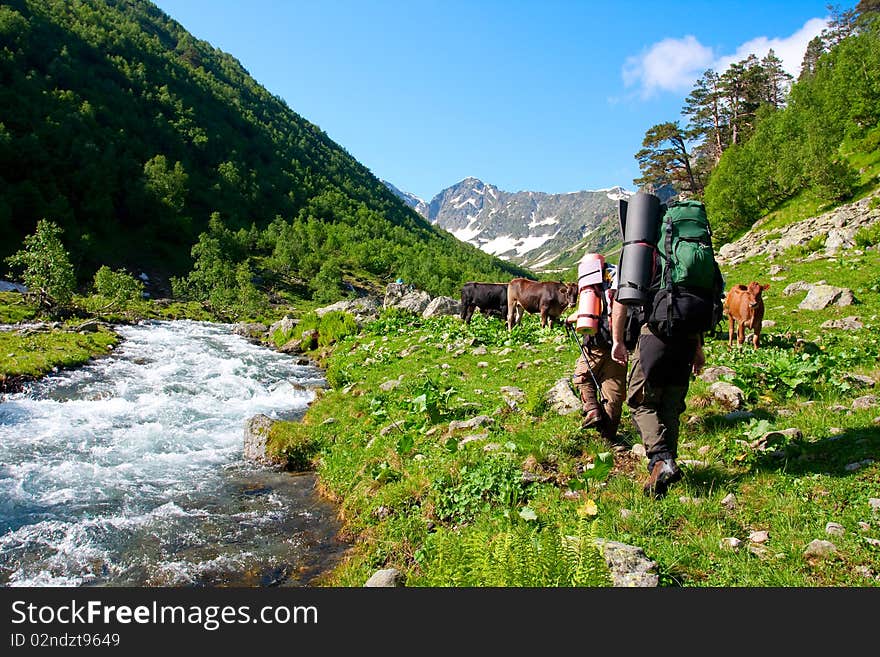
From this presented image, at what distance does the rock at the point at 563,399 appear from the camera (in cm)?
772

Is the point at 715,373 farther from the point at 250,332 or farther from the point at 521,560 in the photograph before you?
the point at 250,332

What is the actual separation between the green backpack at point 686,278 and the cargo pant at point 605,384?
4.90ft

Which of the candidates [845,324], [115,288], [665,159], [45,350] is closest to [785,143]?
[665,159]

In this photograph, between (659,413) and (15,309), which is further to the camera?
(15,309)

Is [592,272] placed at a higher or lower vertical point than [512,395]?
higher

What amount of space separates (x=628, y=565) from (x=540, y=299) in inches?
580

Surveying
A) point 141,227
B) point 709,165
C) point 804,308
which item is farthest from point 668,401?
point 141,227

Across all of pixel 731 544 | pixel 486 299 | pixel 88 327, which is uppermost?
pixel 486 299

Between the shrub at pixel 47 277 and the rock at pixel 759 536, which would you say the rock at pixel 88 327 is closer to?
the shrub at pixel 47 277

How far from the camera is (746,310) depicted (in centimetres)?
1128

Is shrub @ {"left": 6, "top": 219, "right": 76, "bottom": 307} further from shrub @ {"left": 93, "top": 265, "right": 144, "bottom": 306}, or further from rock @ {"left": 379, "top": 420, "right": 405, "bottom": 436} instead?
rock @ {"left": 379, "top": 420, "right": 405, "bottom": 436}

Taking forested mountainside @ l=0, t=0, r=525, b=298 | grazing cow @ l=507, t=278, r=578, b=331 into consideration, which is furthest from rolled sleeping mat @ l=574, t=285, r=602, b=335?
forested mountainside @ l=0, t=0, r=525, b=298

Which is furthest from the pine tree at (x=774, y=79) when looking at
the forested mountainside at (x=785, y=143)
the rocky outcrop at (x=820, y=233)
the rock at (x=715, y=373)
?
the rock at (x=715, y=373)

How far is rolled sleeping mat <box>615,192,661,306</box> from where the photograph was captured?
4.86 meters
